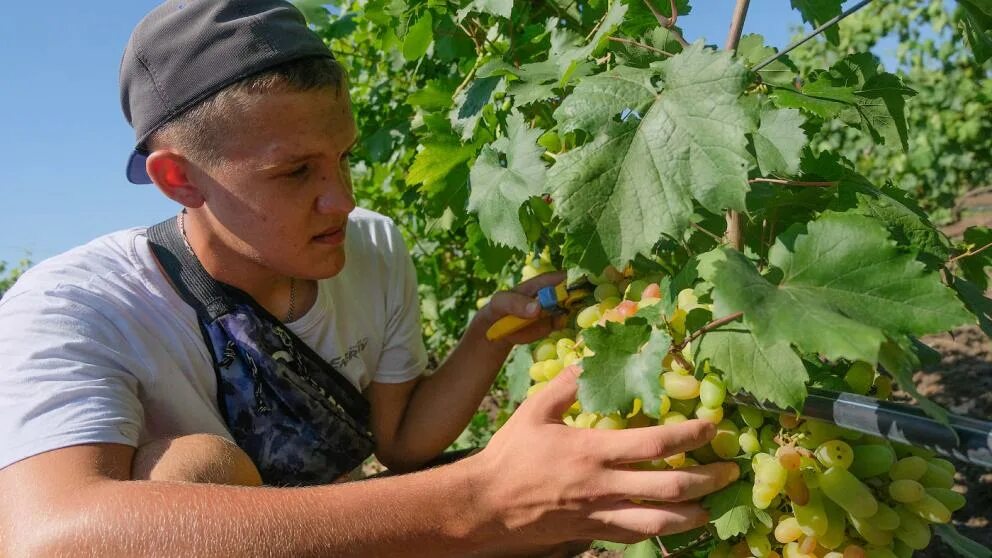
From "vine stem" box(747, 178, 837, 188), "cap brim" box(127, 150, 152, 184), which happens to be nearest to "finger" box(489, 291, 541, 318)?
"vine stem" box(747, 178, 837, 188)

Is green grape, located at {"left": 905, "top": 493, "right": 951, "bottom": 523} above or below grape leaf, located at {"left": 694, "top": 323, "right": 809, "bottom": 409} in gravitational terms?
below

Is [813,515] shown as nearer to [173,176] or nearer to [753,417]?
[753,417]

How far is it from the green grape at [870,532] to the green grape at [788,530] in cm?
8

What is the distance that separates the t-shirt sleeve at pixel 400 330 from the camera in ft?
8.77

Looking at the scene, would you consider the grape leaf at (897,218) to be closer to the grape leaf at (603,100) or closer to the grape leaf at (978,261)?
the grape leaf at (978,261)

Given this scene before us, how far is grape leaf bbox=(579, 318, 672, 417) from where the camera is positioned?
1.25m

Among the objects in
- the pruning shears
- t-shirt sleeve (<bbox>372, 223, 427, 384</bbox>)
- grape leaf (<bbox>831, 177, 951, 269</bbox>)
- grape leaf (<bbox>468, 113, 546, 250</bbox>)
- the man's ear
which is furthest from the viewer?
t-shirt sleeve (<bbox>372, 223, 427, 384</bbox>)

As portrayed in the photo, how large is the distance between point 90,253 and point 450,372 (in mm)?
1060

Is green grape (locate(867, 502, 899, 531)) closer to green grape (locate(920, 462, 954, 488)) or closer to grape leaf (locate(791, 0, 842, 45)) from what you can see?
green grape (locate(920, 462, 954, 488))

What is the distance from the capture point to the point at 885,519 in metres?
1.29

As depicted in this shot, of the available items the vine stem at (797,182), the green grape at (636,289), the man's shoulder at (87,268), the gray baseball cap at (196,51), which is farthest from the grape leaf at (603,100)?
the man's shoulder at (87,268)

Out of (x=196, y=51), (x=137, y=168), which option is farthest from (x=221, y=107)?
(x=137, y=168)

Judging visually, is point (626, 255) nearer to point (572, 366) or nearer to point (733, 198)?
point (733, 198)

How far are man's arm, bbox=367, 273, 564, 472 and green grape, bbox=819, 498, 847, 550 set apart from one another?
1115mm
